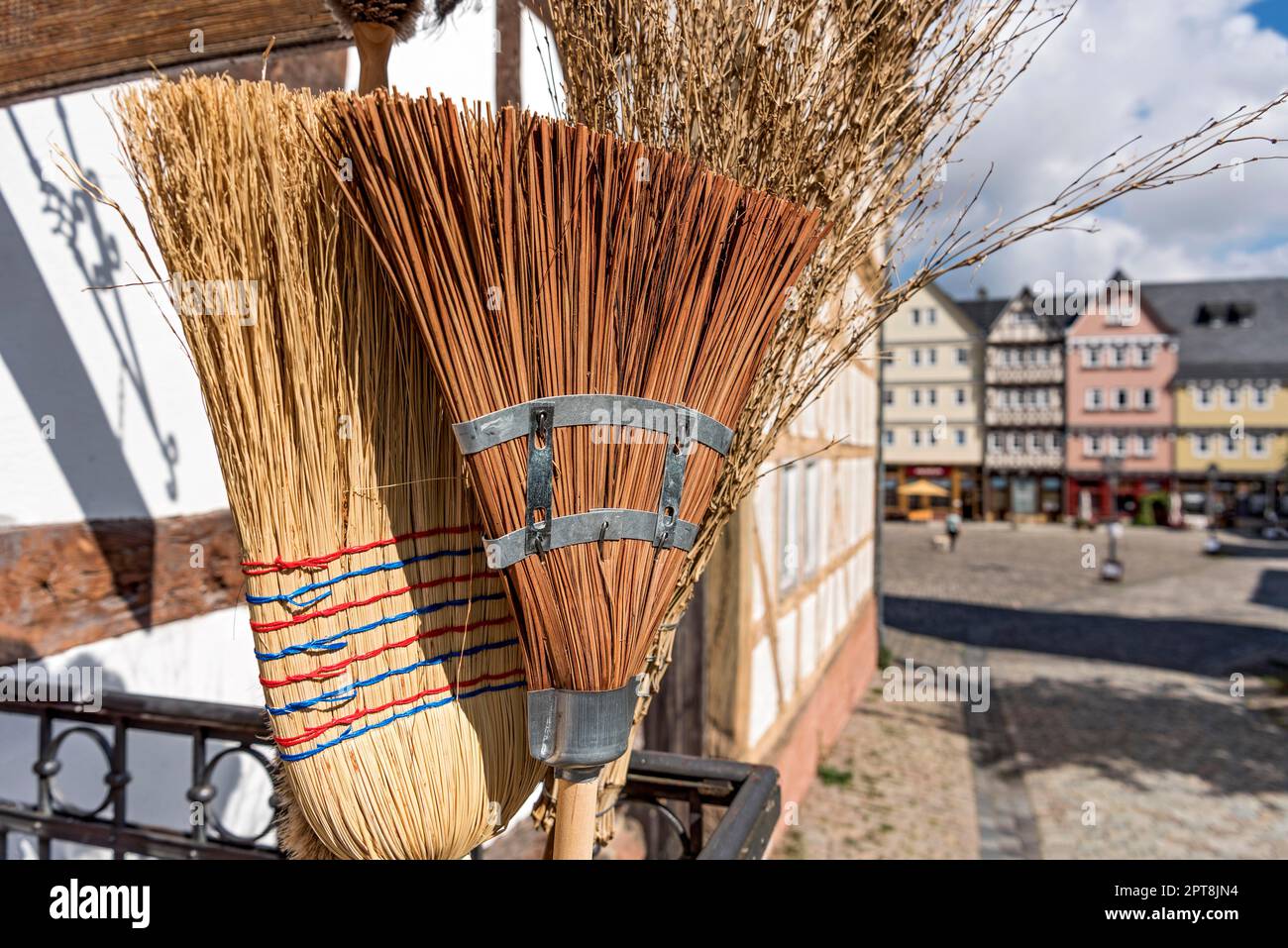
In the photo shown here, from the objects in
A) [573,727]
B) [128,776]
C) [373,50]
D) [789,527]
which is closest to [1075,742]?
[789,527]

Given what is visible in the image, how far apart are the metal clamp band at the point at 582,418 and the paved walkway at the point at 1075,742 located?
461 cm

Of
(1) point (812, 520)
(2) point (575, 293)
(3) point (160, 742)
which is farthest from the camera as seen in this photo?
(1) point (812, 520)

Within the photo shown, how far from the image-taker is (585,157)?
804 mm

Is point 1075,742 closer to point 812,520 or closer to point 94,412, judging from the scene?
point 812,520

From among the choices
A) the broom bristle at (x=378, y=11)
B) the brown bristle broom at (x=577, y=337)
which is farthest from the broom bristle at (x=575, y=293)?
the broom bristle at (x=378, y=11)

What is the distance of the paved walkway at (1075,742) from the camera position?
523cm

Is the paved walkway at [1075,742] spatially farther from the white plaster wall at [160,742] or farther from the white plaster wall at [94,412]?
the white plaster wall at [94,412]

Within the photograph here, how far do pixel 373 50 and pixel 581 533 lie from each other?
65cm

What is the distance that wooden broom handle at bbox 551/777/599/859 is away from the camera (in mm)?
953

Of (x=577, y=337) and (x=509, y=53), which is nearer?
(x=577, y=337)

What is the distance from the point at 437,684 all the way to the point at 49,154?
1.54m

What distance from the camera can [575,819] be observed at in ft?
3.13
